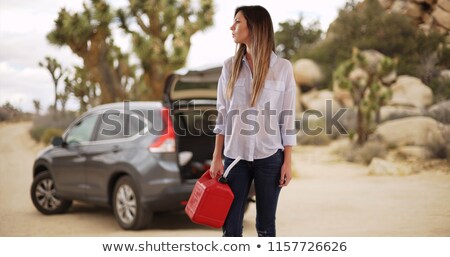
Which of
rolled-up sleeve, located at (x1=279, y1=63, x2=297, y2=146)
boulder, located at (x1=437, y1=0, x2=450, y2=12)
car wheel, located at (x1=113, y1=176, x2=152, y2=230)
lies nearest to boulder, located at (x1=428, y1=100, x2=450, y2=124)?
boulder, located at (x1=437, y1=0, x2=450, y2=12)

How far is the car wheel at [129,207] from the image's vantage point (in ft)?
16.5

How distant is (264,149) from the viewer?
2.82 meters

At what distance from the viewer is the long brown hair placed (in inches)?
113

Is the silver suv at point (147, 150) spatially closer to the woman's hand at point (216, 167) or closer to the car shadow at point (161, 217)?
the car shadow at point (161, 217)

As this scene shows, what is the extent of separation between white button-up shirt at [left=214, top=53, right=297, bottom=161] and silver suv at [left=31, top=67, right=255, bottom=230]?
2.06 meters

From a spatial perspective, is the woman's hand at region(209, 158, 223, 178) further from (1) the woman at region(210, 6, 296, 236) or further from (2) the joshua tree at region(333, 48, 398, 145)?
(2) the joshua tree at region(333, 48, 398, 145)

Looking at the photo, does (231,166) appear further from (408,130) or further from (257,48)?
(408,130)

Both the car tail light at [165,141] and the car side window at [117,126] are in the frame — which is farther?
the car side window at [117,126]

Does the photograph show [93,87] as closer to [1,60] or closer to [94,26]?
[94,26]

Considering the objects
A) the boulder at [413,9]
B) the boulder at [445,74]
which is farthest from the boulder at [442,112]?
the boulder at [413,9]

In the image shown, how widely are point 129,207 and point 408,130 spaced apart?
864 cm

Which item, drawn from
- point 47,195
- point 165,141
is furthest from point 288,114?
point 47,195

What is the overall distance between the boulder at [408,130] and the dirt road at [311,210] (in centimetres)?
221

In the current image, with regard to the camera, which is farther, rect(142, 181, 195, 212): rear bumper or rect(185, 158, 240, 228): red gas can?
rect(142, 181, 195, 212): rear bumper
